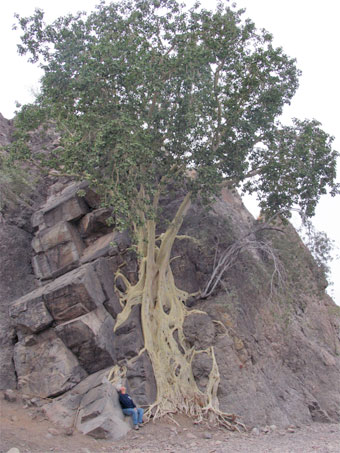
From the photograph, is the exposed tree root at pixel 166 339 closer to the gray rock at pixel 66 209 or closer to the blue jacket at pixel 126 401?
the blue jacket at pixel 126 401

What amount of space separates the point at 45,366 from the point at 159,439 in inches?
150

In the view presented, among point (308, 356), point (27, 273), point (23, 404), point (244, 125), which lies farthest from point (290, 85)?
point (23, 404)

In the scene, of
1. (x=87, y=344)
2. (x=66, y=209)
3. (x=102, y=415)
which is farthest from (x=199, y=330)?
(x=66, y=209)

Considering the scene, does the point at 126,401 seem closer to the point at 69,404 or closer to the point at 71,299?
the point at 69,404

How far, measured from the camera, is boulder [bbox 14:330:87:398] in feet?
41.0

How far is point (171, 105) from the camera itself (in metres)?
14.9

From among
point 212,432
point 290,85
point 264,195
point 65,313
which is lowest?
point 212,432

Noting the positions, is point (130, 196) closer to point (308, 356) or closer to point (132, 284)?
point (132, 284)

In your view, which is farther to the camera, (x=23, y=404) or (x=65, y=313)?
(x=65, y=313)

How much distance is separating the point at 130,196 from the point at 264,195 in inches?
196

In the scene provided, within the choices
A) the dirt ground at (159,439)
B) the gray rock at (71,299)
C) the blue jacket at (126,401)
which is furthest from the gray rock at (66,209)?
the blue jacket at (126,401)

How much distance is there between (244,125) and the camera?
14.6 meters

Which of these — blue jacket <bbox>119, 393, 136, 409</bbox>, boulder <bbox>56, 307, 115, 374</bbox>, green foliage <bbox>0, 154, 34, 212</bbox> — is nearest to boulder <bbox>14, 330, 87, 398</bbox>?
boulder <bbox>56, 307, 115, 374</bbox>

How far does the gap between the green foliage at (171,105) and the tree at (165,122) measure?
4cm
